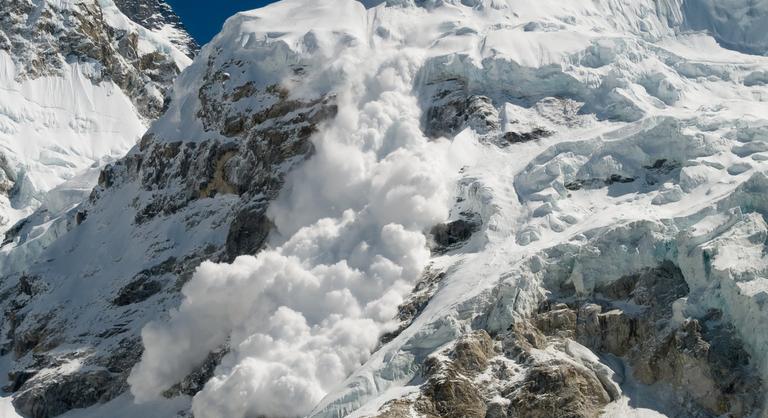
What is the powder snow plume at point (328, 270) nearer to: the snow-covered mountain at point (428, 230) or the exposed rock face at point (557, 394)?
the snow-covered mountain at point (428, 230)

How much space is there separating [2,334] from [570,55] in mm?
57511

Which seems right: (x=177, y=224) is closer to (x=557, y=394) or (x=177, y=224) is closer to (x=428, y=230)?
(x=428, y=230)

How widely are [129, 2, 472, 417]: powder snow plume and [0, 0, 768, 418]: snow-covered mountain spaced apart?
21 cm

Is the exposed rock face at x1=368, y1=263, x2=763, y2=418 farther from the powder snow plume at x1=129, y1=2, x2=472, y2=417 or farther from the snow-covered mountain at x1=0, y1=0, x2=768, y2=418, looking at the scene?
the powder snow plume at x1=129, y1=2, x2=472, y2=417

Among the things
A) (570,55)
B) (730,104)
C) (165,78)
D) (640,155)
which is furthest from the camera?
(165,78)

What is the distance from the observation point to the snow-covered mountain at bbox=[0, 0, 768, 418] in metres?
79.2

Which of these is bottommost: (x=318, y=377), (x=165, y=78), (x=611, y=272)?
(x=165, y=78)

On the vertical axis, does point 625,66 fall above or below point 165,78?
above

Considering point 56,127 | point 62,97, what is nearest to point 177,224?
point 56,127

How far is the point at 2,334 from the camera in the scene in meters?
129

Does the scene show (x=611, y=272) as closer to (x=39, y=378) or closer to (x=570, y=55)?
(x=570, y=55)

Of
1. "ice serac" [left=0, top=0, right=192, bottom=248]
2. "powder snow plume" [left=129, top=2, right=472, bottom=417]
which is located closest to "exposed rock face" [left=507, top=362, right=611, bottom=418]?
"powder snow plume" [left=129, top=2, right=472, bottom=417]

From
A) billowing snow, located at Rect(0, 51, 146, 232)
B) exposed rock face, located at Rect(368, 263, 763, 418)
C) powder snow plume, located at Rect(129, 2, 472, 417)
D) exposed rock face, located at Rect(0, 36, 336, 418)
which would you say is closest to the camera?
exposed rock face, located at Rect(368, 263, 763, 418)

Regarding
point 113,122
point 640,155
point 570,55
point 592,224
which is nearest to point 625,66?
point 570,55
